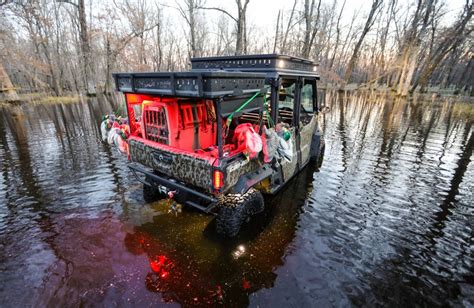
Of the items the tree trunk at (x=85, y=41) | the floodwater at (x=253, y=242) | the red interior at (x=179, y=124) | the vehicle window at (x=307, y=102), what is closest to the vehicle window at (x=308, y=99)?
the vehicle window at (x=307, y=102)

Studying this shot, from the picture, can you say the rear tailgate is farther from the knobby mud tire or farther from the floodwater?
the floodwater

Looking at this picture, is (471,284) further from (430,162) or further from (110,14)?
(110,14)

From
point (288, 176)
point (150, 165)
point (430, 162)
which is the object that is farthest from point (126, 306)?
point (430, 162)

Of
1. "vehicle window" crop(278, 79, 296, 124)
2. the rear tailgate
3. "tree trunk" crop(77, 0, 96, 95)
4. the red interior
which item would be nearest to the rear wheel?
the rear tailgate

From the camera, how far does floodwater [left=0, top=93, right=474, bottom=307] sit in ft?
8.92

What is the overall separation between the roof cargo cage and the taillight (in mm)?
933

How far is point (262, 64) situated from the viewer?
4168mm

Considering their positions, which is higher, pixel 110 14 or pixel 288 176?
pixel 110 14

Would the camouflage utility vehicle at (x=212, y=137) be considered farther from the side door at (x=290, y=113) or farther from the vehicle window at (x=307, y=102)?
the vehicle window at (x=307, y=102)

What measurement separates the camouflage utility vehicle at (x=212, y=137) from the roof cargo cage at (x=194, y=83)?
0.01m

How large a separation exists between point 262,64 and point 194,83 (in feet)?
6.47

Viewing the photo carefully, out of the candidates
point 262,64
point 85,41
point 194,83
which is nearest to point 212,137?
point 194,83

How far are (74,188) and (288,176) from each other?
465 centimetres

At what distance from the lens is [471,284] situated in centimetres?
292
